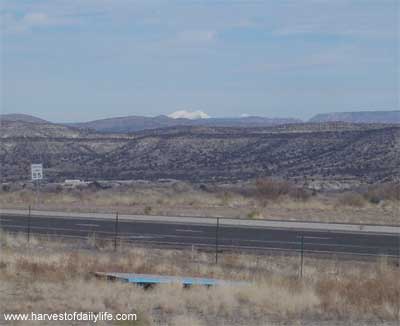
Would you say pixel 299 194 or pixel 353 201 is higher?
pixel 353 201

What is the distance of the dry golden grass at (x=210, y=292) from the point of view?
1652 cm

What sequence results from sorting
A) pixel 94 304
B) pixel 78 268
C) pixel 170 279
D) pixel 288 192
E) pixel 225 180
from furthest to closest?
pixel 225 180 → pixel 288 192 → pixel 78 268 → pixel 170 279 → pixel 94 304

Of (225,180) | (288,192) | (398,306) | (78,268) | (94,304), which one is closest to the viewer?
(94,304)

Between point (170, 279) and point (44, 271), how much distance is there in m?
2.85

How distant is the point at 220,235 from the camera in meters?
35.6

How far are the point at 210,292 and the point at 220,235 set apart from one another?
56.1 ft

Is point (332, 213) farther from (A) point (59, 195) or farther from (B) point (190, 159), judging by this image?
(B) point (190, 159)

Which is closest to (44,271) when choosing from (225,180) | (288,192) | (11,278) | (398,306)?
(11,278)

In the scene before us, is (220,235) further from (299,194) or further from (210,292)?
(299,194)

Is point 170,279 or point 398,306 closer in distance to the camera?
point 398,306

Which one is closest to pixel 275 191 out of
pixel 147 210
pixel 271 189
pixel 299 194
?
pixel 271 189

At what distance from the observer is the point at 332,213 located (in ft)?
159

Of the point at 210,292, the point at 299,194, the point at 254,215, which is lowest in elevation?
the point at 299,194

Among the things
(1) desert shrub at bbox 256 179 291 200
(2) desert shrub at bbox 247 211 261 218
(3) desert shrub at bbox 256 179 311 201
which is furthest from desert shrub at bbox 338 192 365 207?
(2) desert shrub at bbox 247 211 261 218
